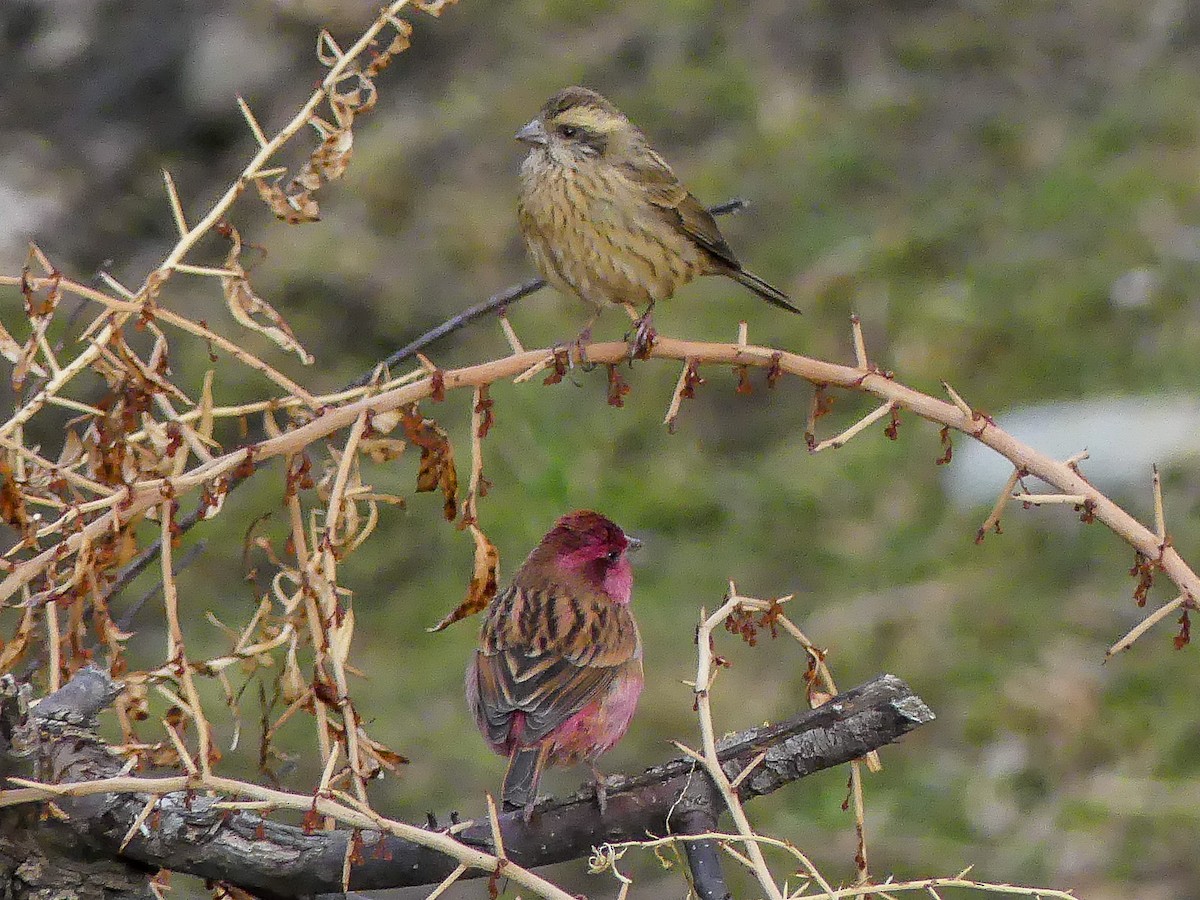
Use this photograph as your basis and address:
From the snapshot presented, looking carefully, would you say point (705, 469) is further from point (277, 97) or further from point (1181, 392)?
point (277, 97)

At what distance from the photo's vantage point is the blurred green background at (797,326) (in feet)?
22.2

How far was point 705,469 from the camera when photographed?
8492 millimetres

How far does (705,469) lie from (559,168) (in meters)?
3.31

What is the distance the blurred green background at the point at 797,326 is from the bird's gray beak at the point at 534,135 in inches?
92.0

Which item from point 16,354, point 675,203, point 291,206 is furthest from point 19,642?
point 675,203

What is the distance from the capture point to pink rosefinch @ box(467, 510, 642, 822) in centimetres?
385

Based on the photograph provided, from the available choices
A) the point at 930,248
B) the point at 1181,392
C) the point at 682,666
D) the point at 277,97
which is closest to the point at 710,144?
the point at 930,248

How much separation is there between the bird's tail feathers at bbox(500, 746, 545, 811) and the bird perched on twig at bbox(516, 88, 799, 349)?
160 cm

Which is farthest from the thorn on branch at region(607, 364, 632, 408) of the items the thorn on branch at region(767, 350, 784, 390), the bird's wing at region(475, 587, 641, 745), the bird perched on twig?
the bird perched on twig

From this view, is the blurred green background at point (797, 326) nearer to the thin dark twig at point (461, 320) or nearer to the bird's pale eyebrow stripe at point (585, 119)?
the bird's pale eyebrow stripe at point (585, 119)

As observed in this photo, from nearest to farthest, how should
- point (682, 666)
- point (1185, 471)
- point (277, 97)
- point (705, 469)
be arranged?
point (682, 666) → point (1185, 471) → point (705, 469) → point (277, 97)

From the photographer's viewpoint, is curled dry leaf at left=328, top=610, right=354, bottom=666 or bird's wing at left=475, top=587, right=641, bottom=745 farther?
bird's wing at left=475, top=587, right=641, bottom=745

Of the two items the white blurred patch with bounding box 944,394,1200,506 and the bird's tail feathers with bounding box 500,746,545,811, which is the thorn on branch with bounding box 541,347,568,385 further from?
the white blurred patch with bounding box 944,394,1200,506

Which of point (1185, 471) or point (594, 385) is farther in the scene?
point (594, 385)
